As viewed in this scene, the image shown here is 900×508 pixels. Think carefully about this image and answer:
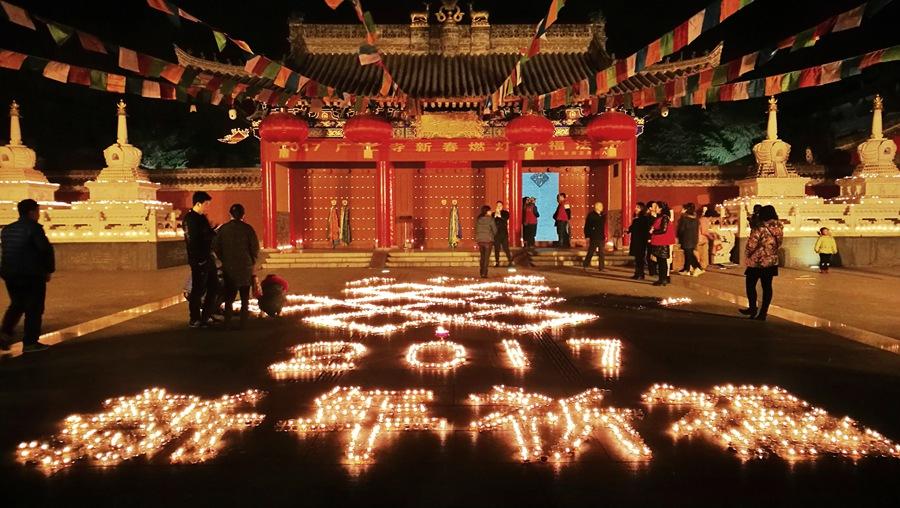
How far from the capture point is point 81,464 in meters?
3.57

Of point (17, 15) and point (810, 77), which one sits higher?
point (17, 15)

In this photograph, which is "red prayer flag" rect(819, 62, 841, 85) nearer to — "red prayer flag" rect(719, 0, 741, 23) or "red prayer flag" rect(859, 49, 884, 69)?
"red prayer flag" rect(859, 49, 884, 69)

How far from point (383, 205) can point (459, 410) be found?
15598 millimetres

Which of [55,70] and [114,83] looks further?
[114,83]

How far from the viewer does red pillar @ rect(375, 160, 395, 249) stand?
19.7 metres

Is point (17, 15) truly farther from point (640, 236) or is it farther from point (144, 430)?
point (640, 236)

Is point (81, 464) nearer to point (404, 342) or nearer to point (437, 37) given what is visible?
point (404, 342)

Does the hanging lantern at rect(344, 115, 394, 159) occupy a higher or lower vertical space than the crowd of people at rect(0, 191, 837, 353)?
higher

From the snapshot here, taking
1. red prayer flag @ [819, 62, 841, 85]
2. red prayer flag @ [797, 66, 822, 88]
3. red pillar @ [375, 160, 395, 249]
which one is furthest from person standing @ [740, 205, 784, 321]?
red pillar @ [375, 160, 395, 249]

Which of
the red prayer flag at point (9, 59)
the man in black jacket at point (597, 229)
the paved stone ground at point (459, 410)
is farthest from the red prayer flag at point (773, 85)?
the red prayer flag at point (9, 59)

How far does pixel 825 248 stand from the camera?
14859 mm

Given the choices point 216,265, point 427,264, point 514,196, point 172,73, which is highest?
point 172,73

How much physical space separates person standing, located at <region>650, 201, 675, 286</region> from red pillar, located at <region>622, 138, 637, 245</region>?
7.42 meters

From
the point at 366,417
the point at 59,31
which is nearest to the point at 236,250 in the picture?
the point at 366,417
